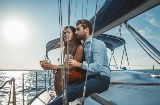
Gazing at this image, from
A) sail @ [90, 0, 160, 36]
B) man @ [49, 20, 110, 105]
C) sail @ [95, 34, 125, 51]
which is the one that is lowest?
man @ [49, 20, 110, 105]

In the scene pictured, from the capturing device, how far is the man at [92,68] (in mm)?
2357

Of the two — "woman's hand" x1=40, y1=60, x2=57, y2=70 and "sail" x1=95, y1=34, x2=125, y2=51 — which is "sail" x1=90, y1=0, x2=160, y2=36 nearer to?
"woman's hand" x1=40, y1=60, x2=57, y2=70

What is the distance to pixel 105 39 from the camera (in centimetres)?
870

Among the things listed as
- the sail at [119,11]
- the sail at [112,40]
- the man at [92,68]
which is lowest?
the man at [92,68]

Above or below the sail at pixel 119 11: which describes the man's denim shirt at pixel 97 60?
below

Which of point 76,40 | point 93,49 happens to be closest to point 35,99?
point 76,40

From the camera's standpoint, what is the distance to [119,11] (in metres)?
2.85

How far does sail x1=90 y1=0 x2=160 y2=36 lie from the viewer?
2506mm

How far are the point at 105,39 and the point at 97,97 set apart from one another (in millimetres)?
6308

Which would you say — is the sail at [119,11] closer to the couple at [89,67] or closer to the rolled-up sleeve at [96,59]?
the couple at [89,67]

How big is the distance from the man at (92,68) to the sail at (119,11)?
1.78 ft

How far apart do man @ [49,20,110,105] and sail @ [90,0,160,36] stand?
0.54m

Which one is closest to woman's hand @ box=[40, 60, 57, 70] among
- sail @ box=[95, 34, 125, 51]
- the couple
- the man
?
the couple

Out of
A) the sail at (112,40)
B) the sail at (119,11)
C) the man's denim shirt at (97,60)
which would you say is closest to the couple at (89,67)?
the man's denim shirt at (97,60)
